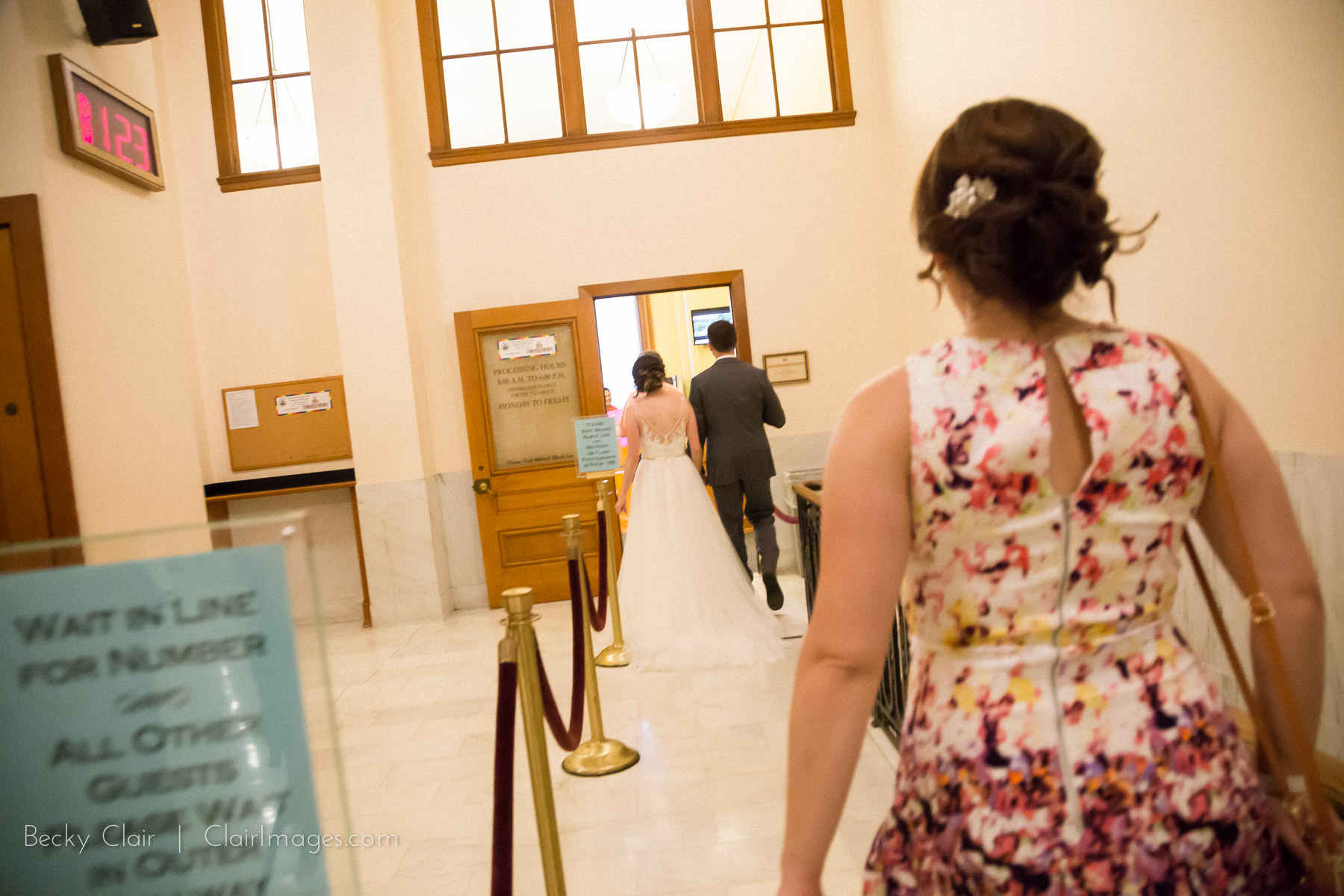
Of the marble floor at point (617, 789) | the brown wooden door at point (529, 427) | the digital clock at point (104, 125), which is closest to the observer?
the marble floor at point (617, 789)

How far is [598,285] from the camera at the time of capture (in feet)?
21.3

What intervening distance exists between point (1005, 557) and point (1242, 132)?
201cm

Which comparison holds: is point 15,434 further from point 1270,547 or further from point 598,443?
point 1270,547

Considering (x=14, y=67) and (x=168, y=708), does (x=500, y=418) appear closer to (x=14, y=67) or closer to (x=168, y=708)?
(x=14, y=67)

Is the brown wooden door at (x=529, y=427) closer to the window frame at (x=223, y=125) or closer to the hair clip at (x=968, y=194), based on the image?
the window frame at (x=223, y=125)

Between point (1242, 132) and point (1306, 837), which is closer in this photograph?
point (1306, 837)

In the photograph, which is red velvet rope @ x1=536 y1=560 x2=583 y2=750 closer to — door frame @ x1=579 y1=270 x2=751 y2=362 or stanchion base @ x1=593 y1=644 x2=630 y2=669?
stanchion base @ x1=593 y1=644 x2=630 y2=669

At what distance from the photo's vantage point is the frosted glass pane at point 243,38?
6500 millimetres

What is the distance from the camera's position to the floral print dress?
33.9 inches

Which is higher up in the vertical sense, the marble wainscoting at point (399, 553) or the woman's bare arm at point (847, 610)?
the woman's bare arm at point (847, 610)

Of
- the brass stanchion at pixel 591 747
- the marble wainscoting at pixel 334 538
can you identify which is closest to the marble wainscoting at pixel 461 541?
the marble wainscoting at pixel 334 538

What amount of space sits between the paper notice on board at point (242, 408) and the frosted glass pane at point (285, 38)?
2.49 metres

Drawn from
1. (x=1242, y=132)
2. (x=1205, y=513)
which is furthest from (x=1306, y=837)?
(x=1242, y=132)

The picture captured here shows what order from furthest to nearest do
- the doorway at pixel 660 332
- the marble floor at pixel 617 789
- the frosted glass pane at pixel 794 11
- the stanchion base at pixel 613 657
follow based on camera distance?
the doorway at pixel 660 332 < the frosted glass pane at pixel 794 11 < the stanchion base at pixel 613 657 < the marble floor at pixel 617 789
